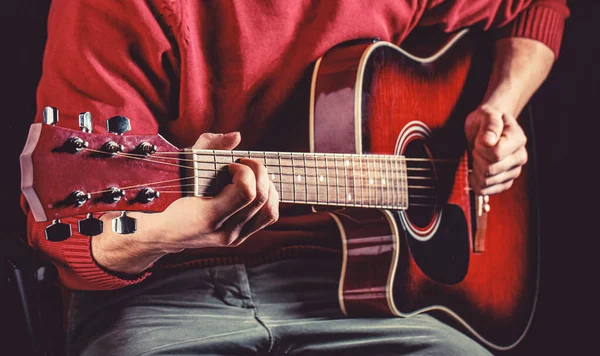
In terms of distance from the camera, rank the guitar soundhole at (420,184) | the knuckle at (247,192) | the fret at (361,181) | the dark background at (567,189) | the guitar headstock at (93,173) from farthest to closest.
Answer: the dark background at (567,189) → the guitar soundhole at (420,184) → the fret at (361,181) → the knuckle at (247,192) → the guitar headstock at (93,173)

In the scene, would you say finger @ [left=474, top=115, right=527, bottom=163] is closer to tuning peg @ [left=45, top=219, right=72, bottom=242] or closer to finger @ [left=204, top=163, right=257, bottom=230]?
finger @ [left=204, top=163, right=257, bottom=230]

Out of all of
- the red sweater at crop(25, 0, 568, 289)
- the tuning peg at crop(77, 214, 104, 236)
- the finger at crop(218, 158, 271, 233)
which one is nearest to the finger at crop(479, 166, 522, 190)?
the red sweater at crop(25, 0, 568, 289)

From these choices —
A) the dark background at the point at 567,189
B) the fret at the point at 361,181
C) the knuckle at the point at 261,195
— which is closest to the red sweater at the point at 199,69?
the fret at the point at 361,181

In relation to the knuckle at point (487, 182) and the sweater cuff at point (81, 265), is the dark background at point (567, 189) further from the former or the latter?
the sweater cuff at point (81, 265)

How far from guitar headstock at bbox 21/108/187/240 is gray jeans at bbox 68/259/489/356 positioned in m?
0.34

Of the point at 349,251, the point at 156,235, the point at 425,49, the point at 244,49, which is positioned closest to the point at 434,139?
the point at 425,49

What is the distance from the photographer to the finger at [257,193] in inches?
27.9

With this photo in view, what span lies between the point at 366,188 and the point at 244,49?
0.32 m

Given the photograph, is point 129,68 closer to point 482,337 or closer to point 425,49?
point 425,49

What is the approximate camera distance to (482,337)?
1173 mm

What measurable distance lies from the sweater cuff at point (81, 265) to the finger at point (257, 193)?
0.25m

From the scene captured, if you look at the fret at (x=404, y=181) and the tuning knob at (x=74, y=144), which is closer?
the tuning knob at (x=74, y=144)

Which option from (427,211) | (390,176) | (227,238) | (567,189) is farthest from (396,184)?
(567,189)

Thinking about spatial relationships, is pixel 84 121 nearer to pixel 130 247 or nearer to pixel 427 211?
pixel 130 247
